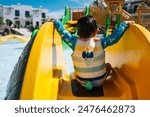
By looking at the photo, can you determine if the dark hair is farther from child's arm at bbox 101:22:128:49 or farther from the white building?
the white building

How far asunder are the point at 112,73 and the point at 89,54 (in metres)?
0.64

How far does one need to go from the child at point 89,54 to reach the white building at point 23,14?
152ft

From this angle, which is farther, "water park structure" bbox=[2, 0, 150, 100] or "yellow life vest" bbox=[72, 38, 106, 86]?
"yellow life vest" bbox=[72, 38, 106, 86]

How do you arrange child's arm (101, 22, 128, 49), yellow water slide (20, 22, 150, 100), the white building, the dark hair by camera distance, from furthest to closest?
the white building
child's arm (101, 22, 128, 49)
the dark hair
yellow water slide (20, 22, 150, 100)

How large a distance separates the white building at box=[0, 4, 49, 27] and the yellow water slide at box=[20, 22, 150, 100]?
46174mm

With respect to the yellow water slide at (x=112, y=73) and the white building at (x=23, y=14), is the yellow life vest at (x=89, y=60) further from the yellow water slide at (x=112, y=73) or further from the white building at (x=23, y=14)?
the white building at (x=23, y=14)

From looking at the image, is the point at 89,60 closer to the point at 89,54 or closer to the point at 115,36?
the point at 89,54

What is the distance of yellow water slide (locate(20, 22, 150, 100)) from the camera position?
171 cm

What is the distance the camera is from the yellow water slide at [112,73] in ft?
5.60

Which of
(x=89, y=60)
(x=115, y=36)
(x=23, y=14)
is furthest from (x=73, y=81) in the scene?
(x=23, y=14)

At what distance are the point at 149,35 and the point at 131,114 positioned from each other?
0.72 meters

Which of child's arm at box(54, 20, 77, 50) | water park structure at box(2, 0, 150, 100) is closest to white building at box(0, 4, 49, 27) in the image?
child's arm at box(54, 20, 77, 50)

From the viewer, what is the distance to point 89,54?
7.39 ft

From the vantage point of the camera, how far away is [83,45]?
7.45 feet
